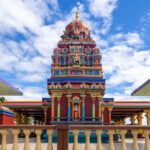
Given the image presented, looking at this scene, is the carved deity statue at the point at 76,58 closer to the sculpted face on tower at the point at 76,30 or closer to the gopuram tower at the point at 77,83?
the gopuram tower at the point at 77,83

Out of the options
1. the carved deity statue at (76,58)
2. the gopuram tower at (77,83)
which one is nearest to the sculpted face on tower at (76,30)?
the gopuram tower at (77,83)

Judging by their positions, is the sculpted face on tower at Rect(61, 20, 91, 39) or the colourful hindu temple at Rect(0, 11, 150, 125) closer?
the colourful hindu temple at Rect(0, 11, 150, 125)

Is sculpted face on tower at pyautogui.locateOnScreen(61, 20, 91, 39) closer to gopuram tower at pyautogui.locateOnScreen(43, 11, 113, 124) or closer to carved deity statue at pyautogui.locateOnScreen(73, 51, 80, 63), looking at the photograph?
gopuram tower at pyautogui.locateOnScreen(43, 11, 113, 124)

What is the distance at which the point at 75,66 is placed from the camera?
20.8 meters

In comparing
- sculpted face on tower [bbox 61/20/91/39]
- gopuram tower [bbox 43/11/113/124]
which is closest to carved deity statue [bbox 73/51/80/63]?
gopuram tower [bbox 43/11/113/124]

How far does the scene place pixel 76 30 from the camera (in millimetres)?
24656

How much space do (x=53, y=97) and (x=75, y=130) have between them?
14.9m

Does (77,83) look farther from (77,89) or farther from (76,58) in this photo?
(76,58)

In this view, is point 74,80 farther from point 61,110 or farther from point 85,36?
point 85,36

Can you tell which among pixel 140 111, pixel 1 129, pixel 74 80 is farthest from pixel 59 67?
pixel 1 129

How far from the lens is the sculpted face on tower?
79.2 ft

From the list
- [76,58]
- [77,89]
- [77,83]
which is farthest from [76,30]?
[77,89]

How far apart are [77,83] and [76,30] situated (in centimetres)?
935

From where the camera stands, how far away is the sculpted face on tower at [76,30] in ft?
79.2
